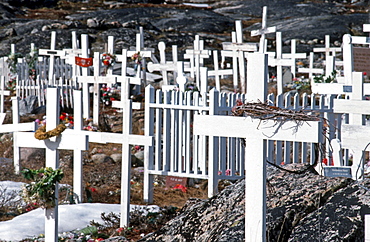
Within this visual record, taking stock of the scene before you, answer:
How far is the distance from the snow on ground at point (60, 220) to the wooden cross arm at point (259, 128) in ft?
9.44

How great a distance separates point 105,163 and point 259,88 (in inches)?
291

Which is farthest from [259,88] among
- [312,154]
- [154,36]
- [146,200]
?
[154,36]

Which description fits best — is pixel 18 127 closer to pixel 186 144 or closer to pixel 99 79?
pixel 186 144

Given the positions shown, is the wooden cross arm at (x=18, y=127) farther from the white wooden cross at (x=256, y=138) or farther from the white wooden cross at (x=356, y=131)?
the white wooden cross at (x=356, y=131)

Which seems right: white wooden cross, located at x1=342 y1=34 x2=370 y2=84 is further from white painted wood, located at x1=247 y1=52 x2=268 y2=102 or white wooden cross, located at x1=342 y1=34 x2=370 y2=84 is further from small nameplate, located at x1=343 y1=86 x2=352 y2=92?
white painted wood, located at x1=247 y1=52 x2=268 y2=102

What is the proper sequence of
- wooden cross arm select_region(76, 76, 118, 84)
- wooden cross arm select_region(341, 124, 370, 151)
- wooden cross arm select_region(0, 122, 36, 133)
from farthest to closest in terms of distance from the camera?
wooden cross arm select_region(76, 76, 118, 84)
wooden cross arm select_region(0, 122, 36, 133)
wooden cross arm select_region(341, 124, 370, 151)

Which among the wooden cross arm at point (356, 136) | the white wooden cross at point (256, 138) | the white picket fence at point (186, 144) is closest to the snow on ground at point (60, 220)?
the white picket fence at point (186, 144)

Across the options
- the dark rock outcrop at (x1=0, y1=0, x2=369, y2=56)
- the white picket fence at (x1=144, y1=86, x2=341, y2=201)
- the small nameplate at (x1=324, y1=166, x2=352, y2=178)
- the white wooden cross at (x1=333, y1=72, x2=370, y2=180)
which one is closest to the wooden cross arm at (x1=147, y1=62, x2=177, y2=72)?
the white picket fence at (x1=144, y1=86, x2=341, y2=201)

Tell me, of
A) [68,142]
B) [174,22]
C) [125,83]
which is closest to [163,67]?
[125,83]

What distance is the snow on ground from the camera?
19.0 ft

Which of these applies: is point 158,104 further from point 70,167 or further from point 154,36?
point 154,36

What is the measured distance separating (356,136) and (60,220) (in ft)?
11.1

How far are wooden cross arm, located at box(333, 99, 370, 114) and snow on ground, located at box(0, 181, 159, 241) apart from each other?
281 centimetres

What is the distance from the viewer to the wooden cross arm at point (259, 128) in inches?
139
